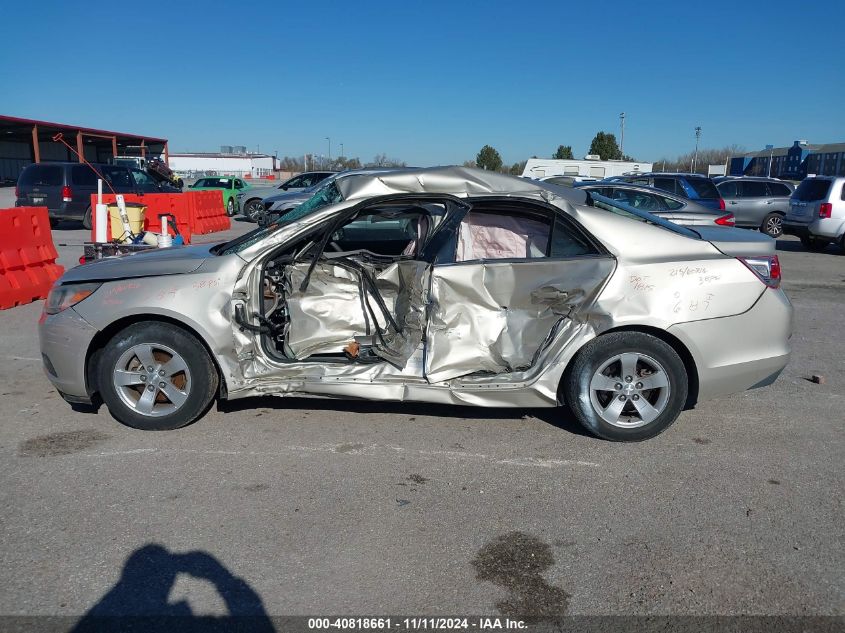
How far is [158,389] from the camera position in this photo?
477 cm

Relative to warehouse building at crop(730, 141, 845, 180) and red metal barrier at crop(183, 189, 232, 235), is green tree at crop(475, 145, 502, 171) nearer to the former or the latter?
warehouse building at crop(730, 141, 845, 180)

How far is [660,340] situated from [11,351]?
6.12m

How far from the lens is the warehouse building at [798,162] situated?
40.1m

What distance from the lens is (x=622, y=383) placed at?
4.61 meters

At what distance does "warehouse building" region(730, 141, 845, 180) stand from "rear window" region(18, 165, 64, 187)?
33.2 metres

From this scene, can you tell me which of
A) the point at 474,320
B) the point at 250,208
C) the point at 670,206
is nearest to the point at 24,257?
the point at 474,320

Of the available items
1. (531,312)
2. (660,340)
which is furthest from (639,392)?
(531,312)

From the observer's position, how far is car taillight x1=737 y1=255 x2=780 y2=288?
4707mm

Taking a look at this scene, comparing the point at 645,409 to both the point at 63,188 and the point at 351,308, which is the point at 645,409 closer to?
the point at 351,308

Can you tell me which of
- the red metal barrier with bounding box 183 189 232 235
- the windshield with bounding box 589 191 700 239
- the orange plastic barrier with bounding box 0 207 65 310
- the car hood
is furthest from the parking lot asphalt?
the red metal barrier with bounding box 183 189 232 235

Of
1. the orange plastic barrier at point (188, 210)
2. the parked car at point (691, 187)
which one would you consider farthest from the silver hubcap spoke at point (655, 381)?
the orange plastic barrier at point (188, 210)

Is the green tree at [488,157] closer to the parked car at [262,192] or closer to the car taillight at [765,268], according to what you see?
the parked car at [262,192]

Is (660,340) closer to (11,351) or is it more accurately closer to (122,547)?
(122,547)

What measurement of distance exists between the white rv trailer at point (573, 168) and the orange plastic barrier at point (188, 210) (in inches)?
658
